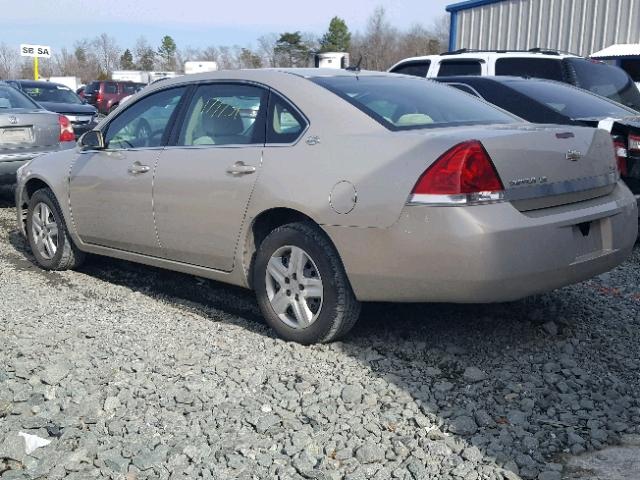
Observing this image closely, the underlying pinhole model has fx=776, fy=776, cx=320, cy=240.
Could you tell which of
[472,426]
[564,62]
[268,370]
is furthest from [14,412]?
[564,62]

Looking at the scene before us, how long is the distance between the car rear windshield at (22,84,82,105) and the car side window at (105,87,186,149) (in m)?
A: 15.4

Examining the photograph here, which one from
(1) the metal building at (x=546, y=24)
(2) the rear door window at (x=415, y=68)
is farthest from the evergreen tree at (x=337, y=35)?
(2) the rear door window at (x=415, y=68)

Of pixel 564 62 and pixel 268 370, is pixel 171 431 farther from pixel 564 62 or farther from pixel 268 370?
pixel 564 62

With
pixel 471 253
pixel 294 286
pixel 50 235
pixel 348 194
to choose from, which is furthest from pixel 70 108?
pixel 471 253

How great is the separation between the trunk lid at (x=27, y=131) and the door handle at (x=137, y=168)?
433 centimetres

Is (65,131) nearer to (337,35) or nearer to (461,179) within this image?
(461,179)

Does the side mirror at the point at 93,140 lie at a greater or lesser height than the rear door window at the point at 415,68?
lesser

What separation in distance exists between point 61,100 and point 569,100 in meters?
16.2

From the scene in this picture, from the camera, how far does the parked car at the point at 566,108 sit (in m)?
6.27

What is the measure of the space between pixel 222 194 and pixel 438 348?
1.55m

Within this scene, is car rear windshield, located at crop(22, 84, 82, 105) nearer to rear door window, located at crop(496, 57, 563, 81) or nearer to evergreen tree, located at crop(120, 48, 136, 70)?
rear door window, located at crop(496, 57, 563, 81)

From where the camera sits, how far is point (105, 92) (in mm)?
33844

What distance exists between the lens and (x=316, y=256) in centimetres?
417

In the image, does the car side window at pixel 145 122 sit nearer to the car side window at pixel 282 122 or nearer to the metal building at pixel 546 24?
the car side window at pixel 282 122
